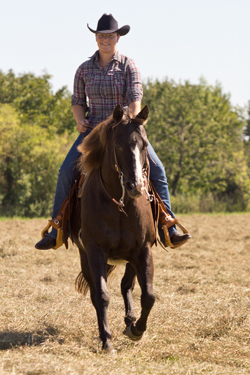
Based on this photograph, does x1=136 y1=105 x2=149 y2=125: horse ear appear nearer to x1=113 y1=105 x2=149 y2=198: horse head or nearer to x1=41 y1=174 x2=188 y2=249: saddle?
x1=113 y1=105 x2=149 y2=198: horse head

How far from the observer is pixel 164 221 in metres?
5.66

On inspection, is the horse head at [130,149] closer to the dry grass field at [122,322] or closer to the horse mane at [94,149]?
the horse mane at [94,149]

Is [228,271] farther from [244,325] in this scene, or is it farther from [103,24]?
[103,24]

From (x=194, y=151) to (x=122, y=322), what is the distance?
30.7 m

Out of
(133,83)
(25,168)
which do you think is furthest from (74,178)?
(25,168)

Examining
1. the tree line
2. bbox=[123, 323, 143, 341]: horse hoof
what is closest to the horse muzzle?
bbox=[123, 323, 143, 341]: horse hoof

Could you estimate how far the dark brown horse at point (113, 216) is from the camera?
464 cm

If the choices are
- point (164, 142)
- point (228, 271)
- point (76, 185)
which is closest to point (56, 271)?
point (228, 271)

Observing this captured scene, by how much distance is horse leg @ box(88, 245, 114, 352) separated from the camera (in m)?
4.75

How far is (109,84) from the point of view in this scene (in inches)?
225

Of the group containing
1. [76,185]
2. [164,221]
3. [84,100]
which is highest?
[84,100]

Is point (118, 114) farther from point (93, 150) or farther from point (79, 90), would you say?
point (79, 90)

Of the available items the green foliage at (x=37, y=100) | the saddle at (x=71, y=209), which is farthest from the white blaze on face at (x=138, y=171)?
the green foliage at (x=37, y=100)

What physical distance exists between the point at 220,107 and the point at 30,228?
96.4ft
